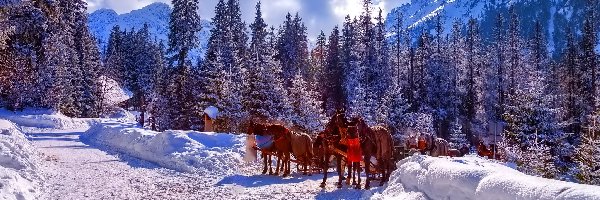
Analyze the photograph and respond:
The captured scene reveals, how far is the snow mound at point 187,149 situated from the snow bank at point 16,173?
15.3ft

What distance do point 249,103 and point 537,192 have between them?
34.9 m

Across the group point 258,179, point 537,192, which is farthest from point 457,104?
point 537,192

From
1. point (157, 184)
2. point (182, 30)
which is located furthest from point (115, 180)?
point (182, 30)

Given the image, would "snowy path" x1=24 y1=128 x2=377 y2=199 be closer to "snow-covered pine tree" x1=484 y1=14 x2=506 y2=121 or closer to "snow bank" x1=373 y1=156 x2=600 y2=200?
"snow bank" x1=373 y1=156 x2=600 y2=200

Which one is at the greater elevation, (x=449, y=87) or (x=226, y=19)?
(x=226, y=19)

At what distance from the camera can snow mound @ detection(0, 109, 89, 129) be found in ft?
115

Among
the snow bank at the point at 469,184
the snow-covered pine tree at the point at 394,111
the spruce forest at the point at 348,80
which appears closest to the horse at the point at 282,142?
the snow bank at the point at 469,184

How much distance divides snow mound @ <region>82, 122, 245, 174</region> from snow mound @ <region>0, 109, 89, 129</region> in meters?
14.6

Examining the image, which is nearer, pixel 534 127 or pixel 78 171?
pixel 78 171

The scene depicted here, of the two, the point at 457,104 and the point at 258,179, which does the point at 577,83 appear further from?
the point at 258,179

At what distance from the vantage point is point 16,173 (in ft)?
35.9

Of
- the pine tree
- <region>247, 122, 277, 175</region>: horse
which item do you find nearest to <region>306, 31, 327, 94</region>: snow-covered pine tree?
the pine tree

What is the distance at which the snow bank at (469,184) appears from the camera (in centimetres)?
544

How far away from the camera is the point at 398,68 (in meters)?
60.4
